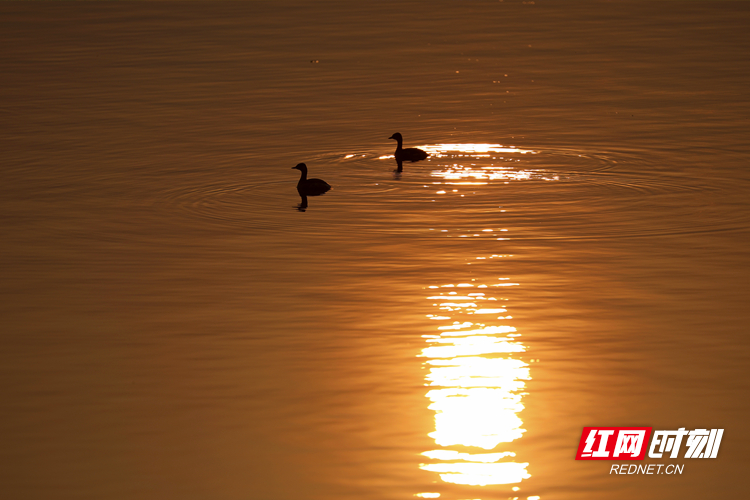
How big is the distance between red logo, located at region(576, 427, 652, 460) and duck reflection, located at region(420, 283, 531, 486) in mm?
704

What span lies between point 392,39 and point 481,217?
35.5 metres

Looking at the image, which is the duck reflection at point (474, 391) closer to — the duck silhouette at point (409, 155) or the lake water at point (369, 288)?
the lake water at point (369, 288)

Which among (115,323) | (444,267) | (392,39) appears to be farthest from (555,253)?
(392,39)

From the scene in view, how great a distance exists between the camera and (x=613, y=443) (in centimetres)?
1220

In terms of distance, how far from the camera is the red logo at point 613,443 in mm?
11977

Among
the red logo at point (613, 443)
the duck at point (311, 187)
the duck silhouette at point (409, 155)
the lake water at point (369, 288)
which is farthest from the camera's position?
the duck silhouette at point (409, 155)

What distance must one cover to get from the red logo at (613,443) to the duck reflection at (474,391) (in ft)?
2.31

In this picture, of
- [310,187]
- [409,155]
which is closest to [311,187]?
[310,187]

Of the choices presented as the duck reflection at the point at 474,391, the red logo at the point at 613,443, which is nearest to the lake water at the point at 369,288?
the duck reflection at the point at 474,391

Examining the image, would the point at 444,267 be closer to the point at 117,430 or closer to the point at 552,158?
the point at 117,430

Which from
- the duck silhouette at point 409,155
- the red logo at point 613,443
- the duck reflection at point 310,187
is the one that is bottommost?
the red logo at point 613,443

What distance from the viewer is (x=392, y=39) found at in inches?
2244

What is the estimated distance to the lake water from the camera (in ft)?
39.8

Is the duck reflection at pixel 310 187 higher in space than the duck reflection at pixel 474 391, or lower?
higher
